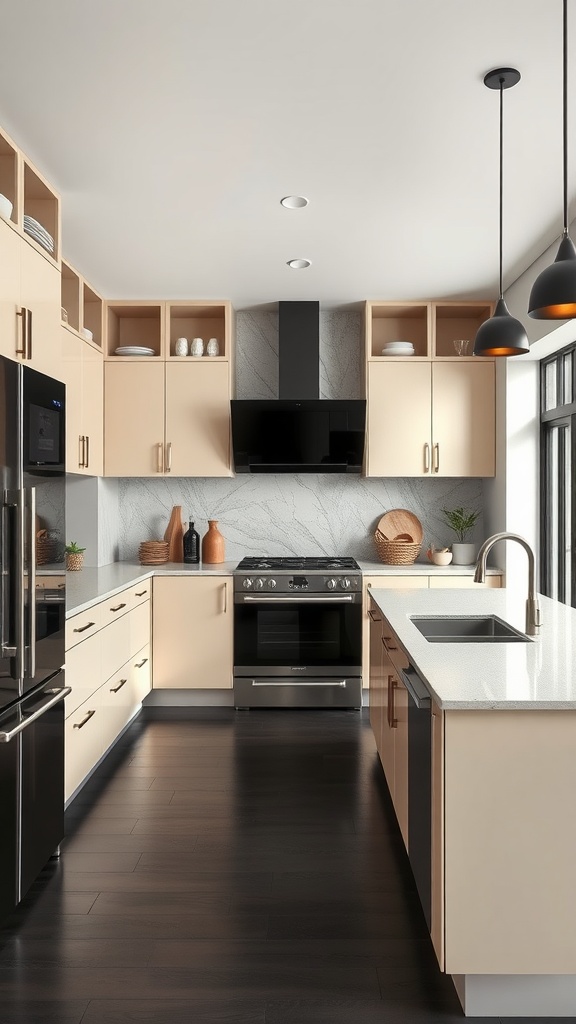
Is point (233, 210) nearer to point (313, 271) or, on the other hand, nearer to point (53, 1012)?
point (313, 271)

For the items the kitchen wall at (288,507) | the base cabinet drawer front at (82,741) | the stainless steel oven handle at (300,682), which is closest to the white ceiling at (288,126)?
the kitchen wall at (288,507)

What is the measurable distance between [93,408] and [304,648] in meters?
1.98

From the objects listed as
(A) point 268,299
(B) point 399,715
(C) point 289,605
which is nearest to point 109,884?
(B) point 399,715

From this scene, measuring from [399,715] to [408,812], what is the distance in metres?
0.35

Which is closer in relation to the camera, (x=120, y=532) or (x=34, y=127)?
(x=34, y=127)

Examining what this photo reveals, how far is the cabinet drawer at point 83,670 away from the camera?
116 inches

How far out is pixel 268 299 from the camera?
4.84 m

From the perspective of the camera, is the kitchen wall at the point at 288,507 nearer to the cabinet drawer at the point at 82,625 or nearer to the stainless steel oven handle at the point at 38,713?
the cabinet drawer at the point at 82,625

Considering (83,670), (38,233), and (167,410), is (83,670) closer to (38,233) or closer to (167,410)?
(38,233)

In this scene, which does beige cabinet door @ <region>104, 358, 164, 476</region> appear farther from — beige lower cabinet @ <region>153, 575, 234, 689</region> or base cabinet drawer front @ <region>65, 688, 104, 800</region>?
base cabinet drawer front @ <region>65, 688, 104, 800</region>

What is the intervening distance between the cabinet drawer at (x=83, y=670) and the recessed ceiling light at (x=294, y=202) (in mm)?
2080

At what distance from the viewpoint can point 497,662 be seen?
212cm

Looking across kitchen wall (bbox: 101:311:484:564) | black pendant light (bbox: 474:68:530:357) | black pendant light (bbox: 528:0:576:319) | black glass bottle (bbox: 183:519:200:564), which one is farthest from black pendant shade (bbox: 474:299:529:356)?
black glass bottle (bbox: 183:519:200:564)

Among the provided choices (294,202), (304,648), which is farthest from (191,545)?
(294,202)
